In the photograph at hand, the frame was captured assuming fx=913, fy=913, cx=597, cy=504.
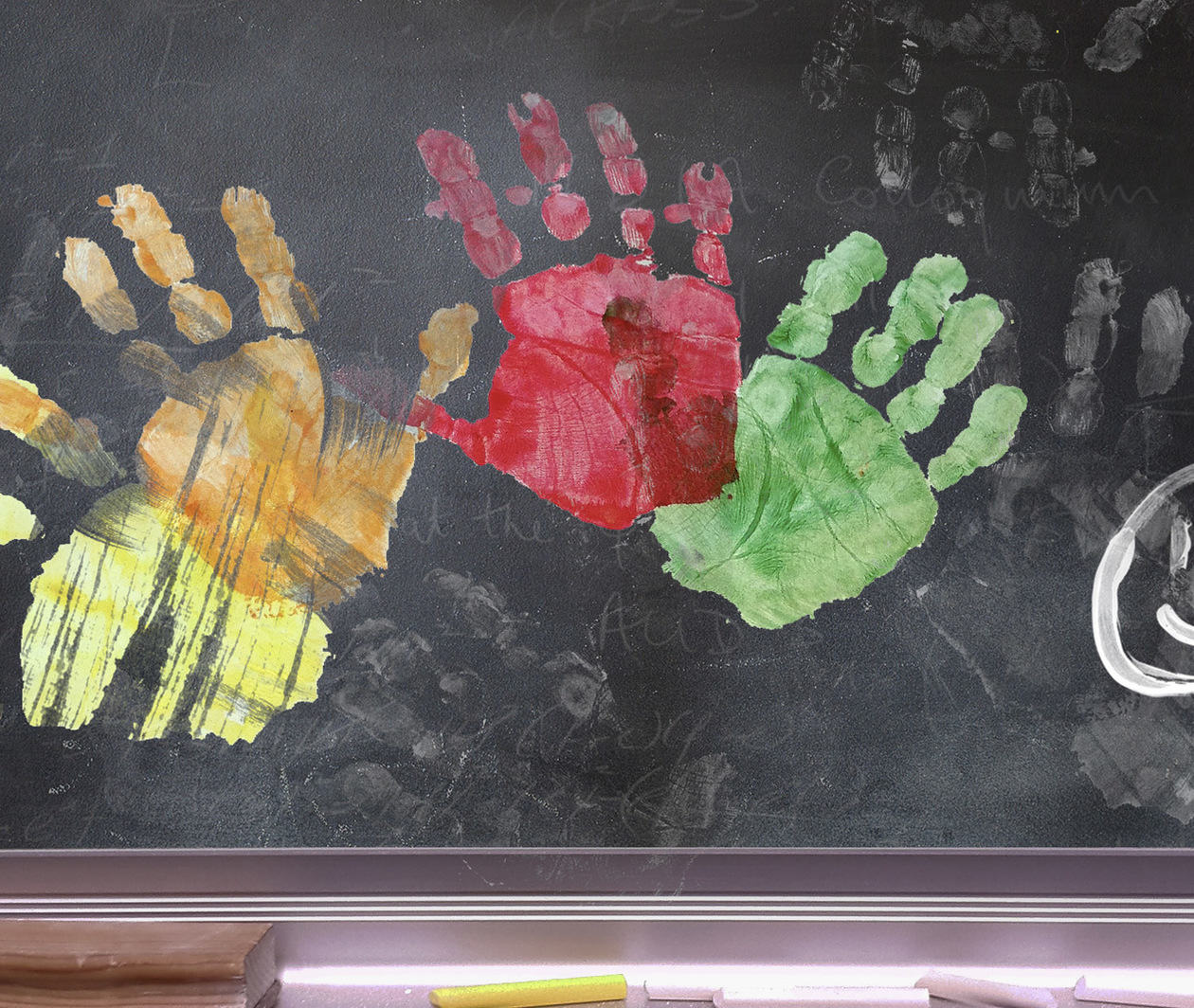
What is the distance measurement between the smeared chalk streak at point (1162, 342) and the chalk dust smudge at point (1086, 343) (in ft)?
0.14

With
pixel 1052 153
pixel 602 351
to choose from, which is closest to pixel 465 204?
pixel 602 351

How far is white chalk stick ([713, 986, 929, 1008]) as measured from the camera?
101 cm

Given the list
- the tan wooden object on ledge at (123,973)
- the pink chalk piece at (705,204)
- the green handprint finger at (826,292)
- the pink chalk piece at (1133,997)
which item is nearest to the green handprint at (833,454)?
the green handprint finger at (826,292)

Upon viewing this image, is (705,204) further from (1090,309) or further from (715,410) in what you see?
(1090,309)

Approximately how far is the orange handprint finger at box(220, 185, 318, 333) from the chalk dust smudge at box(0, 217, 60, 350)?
0.21 m

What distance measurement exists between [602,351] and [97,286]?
59cm

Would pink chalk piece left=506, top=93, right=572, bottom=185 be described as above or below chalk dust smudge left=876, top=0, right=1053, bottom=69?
below

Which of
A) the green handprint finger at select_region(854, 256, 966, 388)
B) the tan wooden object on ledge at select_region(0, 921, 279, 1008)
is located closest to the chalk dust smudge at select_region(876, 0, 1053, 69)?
the green handprint finger at select_region(854, 256, 966, 388)

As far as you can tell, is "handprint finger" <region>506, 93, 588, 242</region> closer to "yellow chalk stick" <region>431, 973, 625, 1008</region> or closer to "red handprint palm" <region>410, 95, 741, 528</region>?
"red handprint palm" <region>410, 95, 741, 528</region>

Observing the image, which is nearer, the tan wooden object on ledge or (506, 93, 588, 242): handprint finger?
the tan wooden object on ledge

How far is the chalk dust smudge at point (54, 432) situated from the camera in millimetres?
1057

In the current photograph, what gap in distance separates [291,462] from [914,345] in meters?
0.75

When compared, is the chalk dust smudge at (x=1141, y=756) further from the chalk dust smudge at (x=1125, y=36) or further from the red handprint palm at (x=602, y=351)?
the chalk dust smudge at (x=1125, y=36)

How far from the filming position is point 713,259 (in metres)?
1.08
